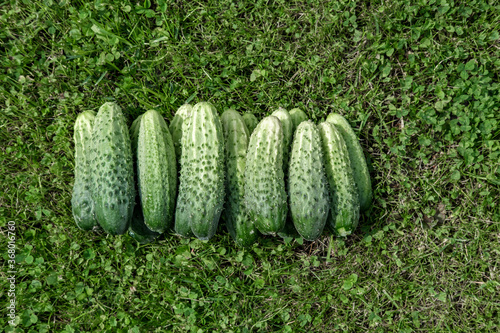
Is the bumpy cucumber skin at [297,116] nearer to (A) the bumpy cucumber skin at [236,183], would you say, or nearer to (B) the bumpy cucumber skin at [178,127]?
(A) the bumpy cucumber skin at [236,183]

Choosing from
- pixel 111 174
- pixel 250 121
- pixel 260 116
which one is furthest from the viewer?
pixel 260 116

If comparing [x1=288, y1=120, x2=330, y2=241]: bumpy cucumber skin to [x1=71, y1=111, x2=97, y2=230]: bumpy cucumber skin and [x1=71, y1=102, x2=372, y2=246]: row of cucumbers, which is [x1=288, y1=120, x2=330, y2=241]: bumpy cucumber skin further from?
[x1=71, y1=111, x2=97, y2=230]: bumpy cucumber skin

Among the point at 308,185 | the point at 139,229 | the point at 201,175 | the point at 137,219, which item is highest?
the point at 201,175

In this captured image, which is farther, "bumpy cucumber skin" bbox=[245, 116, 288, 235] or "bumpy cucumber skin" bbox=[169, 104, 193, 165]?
"bumpy cucumber skin" bbox=[169, 104, 193, 165]

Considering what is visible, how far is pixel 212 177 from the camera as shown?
3.08 m

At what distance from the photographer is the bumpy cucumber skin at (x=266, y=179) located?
307cm

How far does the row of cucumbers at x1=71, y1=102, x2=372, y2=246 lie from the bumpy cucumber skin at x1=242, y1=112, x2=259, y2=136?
192 mm

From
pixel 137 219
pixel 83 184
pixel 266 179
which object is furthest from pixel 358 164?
pixel 83 184

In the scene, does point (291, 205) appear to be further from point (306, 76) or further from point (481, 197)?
point (481, 197)

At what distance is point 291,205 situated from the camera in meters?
3.20

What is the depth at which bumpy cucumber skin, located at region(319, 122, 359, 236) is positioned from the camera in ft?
10.6

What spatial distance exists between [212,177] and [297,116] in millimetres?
1106

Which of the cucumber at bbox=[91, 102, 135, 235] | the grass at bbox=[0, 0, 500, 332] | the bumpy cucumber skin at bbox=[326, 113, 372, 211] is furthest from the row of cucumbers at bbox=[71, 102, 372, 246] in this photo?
the grass at bbox=[0, 0, 500, 332]

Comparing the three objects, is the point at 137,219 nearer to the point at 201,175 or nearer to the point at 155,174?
the point at 155,174
